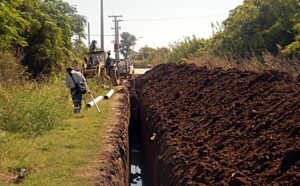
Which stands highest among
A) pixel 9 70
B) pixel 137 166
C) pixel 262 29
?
pixel 262 29

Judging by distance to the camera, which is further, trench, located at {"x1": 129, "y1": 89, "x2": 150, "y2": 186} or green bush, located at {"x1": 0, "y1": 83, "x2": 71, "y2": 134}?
trench, located at {"x1": 129, "y1": 89, "x2": 150, "y2": 186}

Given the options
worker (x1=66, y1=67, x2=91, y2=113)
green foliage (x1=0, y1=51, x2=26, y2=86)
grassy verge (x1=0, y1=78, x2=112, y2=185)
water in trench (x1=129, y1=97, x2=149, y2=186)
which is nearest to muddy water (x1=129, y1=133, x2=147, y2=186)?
water in trench (x1=129, y1=97, x2=149, y2=186)

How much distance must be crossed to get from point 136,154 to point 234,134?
874 cm

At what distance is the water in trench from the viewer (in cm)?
1325

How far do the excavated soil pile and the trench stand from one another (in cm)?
171

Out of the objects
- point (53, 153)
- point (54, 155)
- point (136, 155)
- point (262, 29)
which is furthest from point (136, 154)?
point (262, 29)

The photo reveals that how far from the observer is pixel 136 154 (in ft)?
52.4

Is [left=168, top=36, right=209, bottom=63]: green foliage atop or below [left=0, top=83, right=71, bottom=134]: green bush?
A: atop

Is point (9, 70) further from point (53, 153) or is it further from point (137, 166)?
point (53, 153)

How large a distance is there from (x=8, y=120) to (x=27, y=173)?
3661 mm

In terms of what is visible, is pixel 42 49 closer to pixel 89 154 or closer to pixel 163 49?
pixel 89 154

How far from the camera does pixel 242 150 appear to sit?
6613 millimetres

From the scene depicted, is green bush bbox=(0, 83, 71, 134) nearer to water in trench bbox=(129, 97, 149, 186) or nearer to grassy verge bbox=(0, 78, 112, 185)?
grassy verge bbox=(0, 78, 112, 185)

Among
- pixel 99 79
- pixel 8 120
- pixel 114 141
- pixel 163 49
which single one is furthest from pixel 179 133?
pixel 163 49
